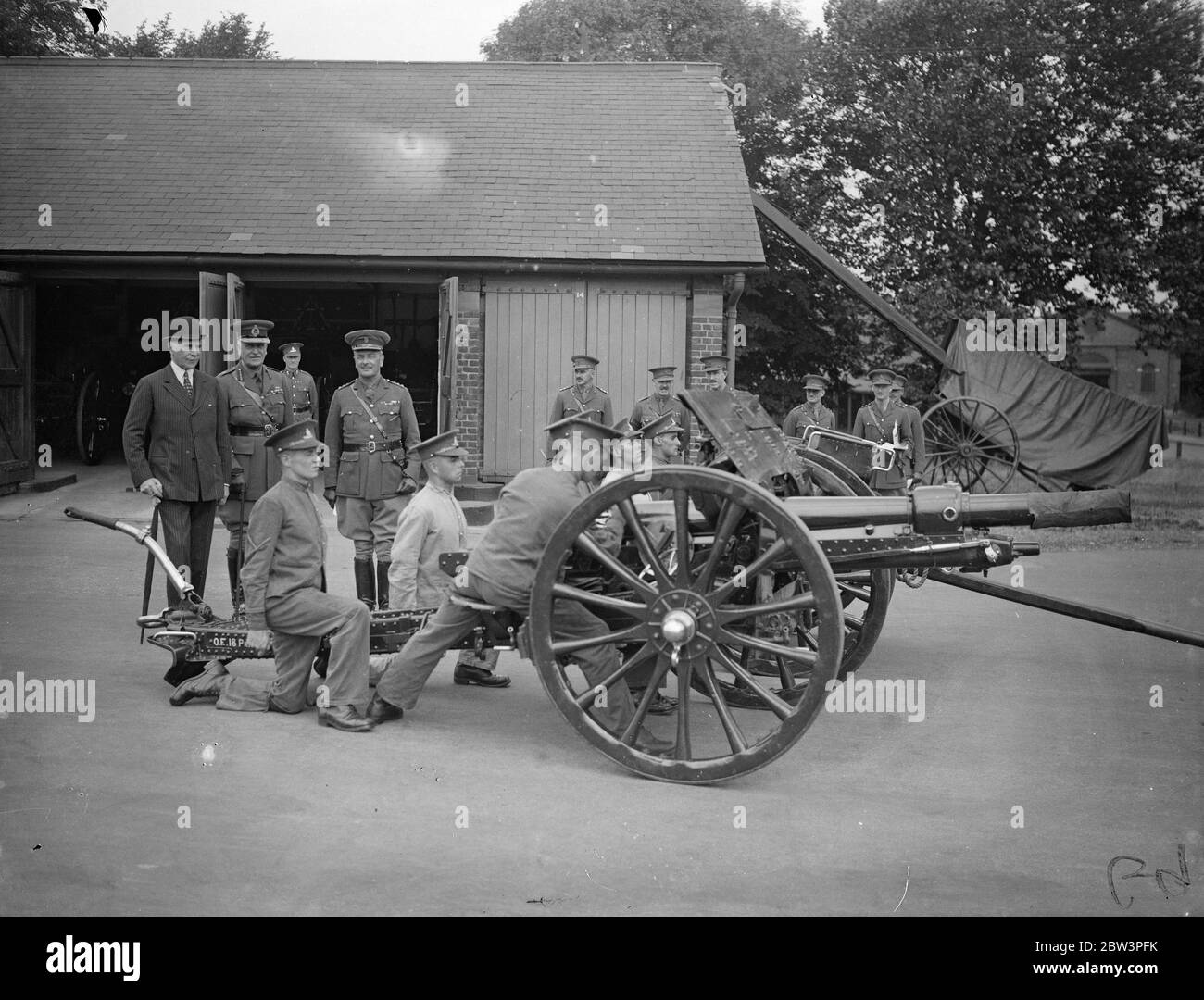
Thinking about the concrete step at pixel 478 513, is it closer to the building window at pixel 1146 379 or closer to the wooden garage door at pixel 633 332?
the wooden garage door at pixel 633 332

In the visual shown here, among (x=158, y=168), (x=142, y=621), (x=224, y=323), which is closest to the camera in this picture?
(x=142, y=621)

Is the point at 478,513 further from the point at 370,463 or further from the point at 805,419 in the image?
the point at 370,463

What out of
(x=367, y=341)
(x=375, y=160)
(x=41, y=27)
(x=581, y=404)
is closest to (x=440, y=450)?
(x=367, y=341)

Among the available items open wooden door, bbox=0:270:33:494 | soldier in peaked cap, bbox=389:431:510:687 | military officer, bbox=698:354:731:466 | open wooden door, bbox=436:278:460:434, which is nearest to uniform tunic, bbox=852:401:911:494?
military officer, bbox=698:354:731:466

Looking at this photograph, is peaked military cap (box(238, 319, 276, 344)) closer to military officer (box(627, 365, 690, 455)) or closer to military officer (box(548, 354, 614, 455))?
military officer (box(548, 354, 614, 455))

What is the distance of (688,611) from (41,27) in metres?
12.7

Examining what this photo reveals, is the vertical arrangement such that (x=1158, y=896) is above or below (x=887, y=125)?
below

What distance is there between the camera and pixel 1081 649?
303 inches

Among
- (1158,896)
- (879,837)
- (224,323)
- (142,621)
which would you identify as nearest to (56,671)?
(142,621)

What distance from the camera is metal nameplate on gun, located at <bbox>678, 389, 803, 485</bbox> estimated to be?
16.4ft

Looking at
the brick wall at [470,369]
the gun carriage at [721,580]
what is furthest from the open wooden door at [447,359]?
the gun carriage at [721,580]

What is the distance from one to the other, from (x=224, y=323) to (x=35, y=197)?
3.08 m

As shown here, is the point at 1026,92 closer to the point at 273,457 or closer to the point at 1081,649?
the point at 1081,649

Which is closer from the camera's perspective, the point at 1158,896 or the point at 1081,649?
the point at 1158,896
